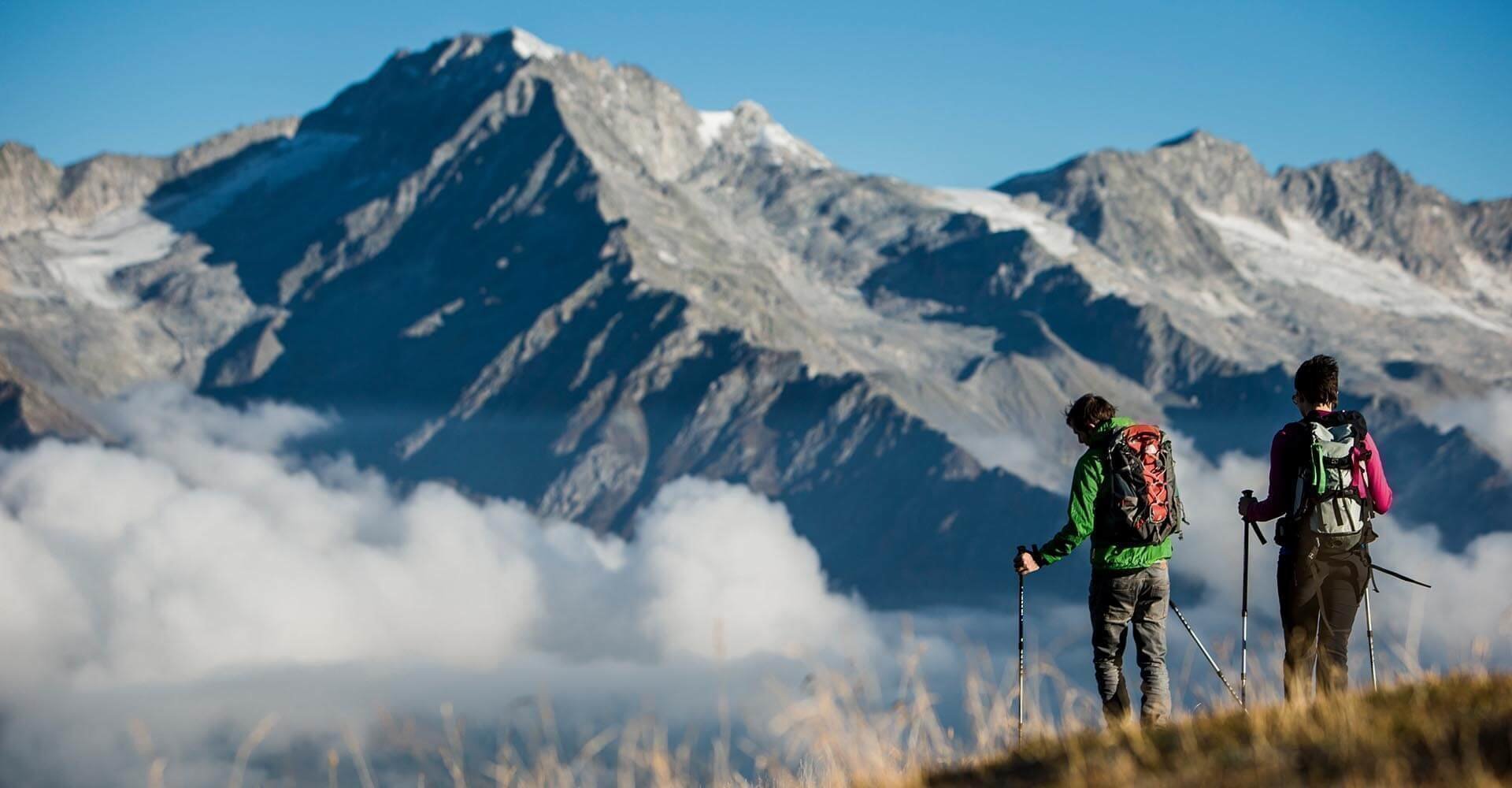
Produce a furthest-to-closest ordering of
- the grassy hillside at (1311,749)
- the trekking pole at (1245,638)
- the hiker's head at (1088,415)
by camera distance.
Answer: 1. the hiker's head at (1088,415)
2. the trekking pole at (1245,638)
3. the grassy hillside at (1311,749)

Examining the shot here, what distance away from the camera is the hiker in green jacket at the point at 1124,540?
1548cm

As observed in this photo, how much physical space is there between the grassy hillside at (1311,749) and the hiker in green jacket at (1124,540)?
4000 millimetres

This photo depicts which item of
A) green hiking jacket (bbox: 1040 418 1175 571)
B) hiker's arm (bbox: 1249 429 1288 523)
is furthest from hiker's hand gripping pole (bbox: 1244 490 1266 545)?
green hiking jacket (bbox: 1040 418 1175 571)

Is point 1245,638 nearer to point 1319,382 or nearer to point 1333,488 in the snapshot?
point 1333,488

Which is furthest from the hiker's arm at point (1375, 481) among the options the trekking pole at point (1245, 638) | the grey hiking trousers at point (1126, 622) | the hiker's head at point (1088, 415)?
the hiker's head at point (1088, 415)

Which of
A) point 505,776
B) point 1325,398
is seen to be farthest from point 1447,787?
point 1325,398

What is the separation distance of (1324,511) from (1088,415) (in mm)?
2293

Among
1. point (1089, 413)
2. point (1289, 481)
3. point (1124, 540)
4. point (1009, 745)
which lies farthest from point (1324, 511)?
point (1009, 745)

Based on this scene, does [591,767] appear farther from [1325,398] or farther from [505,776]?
[1325,398]

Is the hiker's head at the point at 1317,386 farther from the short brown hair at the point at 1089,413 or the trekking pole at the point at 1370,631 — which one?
the short brown hair at the point at 1089,413

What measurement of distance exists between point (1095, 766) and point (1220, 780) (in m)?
0.93

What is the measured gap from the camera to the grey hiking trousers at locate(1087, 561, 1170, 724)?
15.6 m

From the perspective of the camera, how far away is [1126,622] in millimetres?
15688

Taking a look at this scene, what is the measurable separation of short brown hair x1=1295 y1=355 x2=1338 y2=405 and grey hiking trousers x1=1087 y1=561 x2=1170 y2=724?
2.08m
